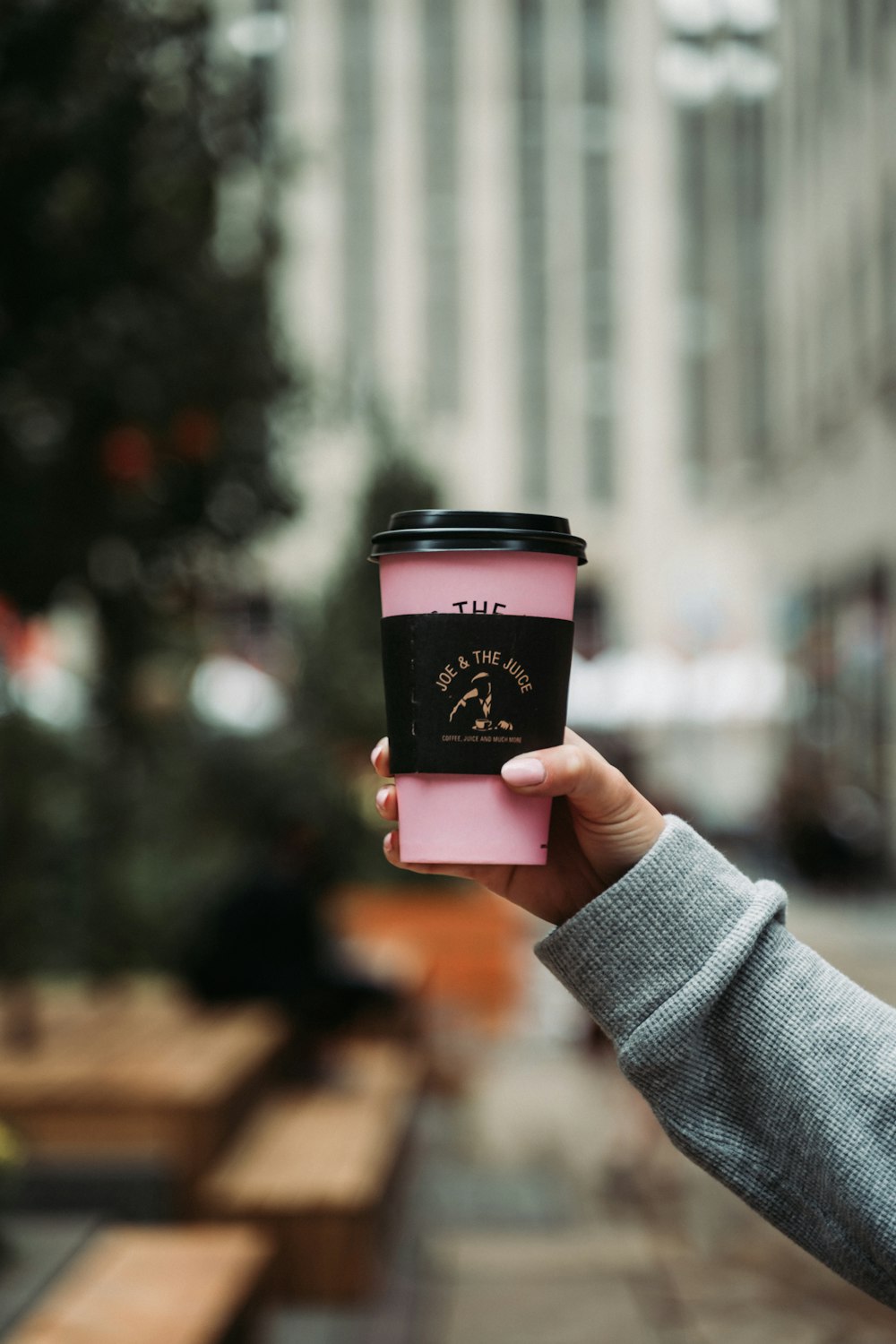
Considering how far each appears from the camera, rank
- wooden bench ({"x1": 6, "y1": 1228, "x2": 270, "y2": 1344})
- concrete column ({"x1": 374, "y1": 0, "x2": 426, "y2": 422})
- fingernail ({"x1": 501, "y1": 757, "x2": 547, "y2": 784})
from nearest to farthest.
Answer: fingernail ({"x1": 501, "y1": 757, "x2": 547, "y2": 784})
wooden bench ({"x1": 6, "y1": 1228, "x2": 270, "y2": 1344})
concrete column ({"x1": 374, "y1": 0, "x2": 426, "y2": 422})

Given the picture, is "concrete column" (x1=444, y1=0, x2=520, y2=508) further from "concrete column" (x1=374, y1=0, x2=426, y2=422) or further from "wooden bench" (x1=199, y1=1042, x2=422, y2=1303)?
"wooden bench" (x1=199, y1=1042, x2=422, y2=1303)

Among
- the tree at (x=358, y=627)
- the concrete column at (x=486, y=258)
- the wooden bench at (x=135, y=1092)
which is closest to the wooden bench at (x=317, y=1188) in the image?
the wooden bench at (x=135, y=1092)

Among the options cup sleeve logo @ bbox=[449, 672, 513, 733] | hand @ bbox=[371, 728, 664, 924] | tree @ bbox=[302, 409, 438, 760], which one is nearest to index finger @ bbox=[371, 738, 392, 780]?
hand @ bbox=[371, 728, 664, 924]

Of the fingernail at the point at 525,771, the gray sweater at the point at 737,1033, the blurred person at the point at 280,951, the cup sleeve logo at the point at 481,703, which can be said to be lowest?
the blurred person at the point at 280,951

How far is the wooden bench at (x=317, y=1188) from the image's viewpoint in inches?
192

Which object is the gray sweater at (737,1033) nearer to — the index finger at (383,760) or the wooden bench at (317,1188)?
the index finger at (383,760)

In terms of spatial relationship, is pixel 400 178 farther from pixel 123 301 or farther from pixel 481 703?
pixel 481 703

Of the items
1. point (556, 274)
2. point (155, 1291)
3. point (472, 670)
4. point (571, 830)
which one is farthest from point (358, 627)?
point (556, 274)

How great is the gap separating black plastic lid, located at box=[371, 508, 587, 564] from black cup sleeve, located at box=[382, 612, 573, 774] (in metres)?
0.06

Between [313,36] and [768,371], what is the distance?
11.8m

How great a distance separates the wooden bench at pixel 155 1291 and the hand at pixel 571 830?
2483 millimetres

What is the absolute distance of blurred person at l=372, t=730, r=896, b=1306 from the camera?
1315mm

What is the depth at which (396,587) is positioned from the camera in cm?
134

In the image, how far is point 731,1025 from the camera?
1329 mm
